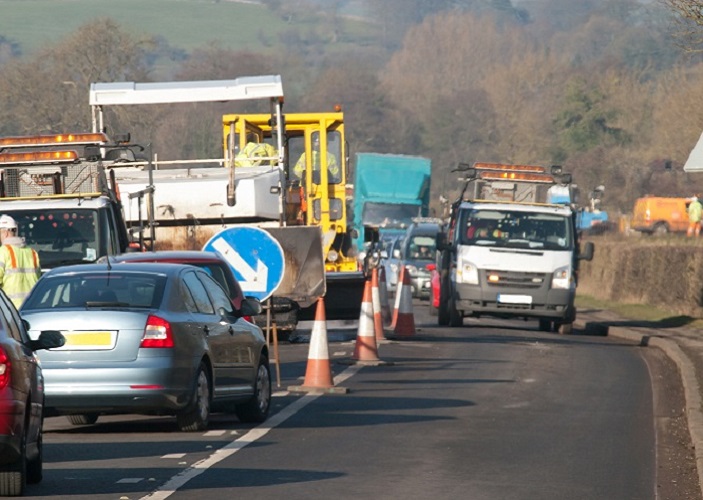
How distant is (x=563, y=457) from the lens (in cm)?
1338

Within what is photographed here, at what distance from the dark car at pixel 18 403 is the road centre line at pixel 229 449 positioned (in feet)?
2.51

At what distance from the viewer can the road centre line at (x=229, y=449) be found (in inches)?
437

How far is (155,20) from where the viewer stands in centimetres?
17812

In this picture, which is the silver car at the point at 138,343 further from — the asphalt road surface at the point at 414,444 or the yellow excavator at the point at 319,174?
the yellow excavator at the point at 319,174

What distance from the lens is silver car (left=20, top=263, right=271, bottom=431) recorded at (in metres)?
13.6

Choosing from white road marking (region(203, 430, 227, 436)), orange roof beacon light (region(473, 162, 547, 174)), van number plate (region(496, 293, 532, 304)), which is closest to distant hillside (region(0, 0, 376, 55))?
orange roof beacon light (region(473, 162, 547, 174))

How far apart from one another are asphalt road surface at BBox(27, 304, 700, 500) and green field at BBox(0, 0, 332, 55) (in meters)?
132

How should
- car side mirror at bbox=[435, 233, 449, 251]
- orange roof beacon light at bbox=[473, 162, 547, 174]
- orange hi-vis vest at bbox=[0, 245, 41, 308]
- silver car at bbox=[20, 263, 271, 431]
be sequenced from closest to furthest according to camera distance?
1. silver car at bbox=[20, 263, 271, 431]
2. orange hi-vis vest at bbox=[0, 245, 41, 308]
3. car side mirror at bbox=[435, 233, 449, 251]
4. orange roof beacon light at bbox=[473, 162, 547, 174]

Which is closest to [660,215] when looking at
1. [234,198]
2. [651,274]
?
[651,274]

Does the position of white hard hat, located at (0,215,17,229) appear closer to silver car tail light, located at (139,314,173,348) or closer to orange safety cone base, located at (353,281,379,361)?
orange safety cone base, located at (353,281,379,361)

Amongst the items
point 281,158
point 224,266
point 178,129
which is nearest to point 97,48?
point 178,129

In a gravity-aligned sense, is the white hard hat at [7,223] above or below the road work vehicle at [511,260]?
above

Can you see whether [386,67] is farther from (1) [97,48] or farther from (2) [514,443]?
(2) [514,443]

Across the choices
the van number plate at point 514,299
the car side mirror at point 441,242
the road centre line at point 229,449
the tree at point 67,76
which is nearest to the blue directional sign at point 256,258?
the road centre line at point 229,449
